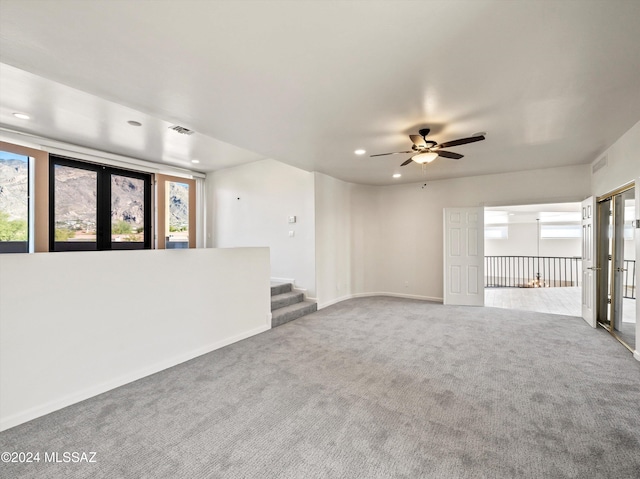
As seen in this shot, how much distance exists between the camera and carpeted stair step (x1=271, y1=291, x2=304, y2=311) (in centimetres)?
520

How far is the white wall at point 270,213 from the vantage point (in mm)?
5809

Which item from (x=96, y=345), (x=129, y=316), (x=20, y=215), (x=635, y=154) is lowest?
(x=96, y=345)

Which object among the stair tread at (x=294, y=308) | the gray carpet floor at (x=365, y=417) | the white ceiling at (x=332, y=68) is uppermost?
the white ceiling at (x=332, y=68)

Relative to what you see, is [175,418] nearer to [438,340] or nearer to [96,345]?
[96,345]

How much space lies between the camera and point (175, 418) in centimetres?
229

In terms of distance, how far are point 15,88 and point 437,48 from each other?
164 inches

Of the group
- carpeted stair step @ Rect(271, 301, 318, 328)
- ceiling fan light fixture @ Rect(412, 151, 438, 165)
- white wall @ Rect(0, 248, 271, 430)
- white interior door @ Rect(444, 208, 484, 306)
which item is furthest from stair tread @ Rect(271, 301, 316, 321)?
ceiling fan light fixture @ Rect(412, 151, 438, 165)

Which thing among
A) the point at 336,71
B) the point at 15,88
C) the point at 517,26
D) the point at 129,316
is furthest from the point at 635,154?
the point at 15,88

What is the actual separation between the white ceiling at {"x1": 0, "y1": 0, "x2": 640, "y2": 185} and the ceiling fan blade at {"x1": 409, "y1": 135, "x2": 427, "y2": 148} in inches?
7.0

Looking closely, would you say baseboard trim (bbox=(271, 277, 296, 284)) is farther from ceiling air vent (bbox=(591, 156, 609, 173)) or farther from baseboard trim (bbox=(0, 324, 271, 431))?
ceiling air vent (bbox=(591, 156, 609, 173))

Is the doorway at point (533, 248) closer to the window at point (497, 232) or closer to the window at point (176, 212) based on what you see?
the window at point (497, 232)

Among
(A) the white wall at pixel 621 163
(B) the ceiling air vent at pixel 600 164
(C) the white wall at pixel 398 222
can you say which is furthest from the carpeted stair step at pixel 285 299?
(B) the ceiling air vent at pixel 600 164

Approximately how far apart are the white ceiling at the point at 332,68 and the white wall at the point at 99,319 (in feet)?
5.26

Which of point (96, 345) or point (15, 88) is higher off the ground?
point (15, 88)
